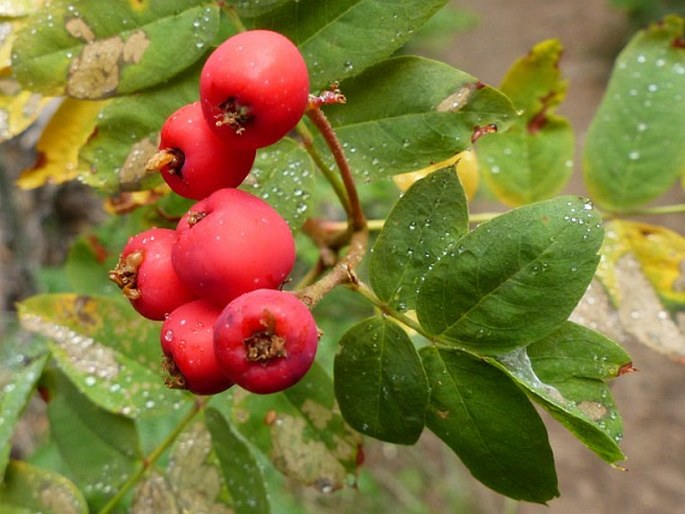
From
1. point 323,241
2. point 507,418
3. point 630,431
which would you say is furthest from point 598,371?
point 630,431

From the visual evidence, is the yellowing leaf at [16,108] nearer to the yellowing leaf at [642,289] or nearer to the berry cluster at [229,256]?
the berry cluster at [229,256]

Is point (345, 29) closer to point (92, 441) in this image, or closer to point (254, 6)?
point (254, 6)

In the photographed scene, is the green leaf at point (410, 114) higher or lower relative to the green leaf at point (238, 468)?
higher

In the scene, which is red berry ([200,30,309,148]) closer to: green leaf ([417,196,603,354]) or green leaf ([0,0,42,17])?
green leaf ([417,196,603,354])

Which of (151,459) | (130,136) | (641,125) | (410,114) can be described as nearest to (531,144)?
(641,125)

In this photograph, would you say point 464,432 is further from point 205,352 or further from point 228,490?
point 228,490

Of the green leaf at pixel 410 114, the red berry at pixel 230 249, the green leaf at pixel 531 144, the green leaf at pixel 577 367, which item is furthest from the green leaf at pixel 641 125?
the red berry at pixel 230 249

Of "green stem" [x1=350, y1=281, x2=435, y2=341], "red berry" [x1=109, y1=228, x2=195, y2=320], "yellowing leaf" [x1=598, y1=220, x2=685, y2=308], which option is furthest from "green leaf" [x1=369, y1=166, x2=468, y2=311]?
"yellowing leaf" [x1=598, y1=220, x2=685, y2=308]
